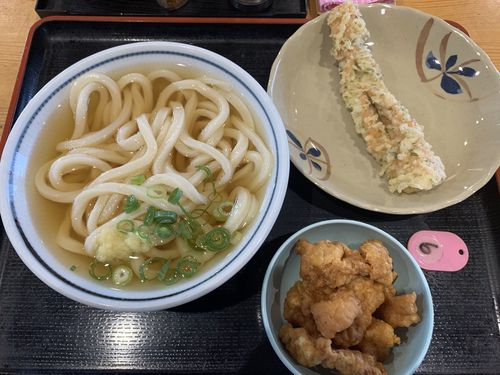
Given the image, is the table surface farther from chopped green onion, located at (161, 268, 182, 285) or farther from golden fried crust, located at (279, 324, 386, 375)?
golden fried crust, located at (279, 324, 386, 375)

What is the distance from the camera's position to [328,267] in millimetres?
1320

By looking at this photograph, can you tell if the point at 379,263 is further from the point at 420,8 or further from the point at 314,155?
the point at 420,8

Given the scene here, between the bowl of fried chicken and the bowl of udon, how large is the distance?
0.29 meters

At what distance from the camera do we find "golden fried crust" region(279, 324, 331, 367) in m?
1.22

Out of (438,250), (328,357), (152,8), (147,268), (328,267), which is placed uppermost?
(152,8)

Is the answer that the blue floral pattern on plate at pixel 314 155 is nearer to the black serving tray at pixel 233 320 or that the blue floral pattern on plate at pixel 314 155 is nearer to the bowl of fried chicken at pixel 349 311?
the black serving tray at pixel 233 320

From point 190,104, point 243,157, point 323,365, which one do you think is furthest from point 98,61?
point 323,365

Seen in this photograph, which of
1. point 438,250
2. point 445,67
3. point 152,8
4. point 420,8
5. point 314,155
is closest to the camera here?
point 438,250

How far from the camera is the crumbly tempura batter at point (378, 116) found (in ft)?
5.55

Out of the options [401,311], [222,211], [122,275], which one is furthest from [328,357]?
[122,275]

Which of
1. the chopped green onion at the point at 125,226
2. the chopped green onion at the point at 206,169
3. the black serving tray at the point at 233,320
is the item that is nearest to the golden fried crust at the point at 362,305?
the black serving tray at the point at 233,320

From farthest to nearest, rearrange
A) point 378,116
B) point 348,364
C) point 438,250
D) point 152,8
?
point 152,8 < point 378,116 < point 438,250 < point 348,364

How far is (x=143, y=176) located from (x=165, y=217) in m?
0.20

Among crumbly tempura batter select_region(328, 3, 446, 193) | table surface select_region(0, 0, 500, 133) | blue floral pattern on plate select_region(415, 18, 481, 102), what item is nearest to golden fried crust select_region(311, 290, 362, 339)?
crumbly tempura batter select_region(328, 3, 446, 193)
